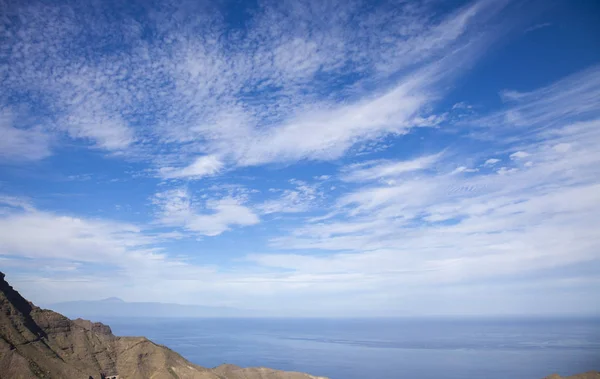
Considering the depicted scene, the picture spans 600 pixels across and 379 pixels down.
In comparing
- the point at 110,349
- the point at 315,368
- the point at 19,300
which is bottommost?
the point at 315,368

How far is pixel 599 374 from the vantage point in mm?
77438

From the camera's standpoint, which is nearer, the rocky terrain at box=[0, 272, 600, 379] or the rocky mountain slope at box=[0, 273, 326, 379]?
the rocky mountain slope at box=[0, 273, 326, 379]

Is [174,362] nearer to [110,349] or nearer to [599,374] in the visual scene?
[110,349]

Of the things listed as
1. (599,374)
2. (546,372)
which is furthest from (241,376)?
(546,372)

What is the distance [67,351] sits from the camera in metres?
75.8

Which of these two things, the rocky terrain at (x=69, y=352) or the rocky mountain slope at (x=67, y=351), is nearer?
the rocky mountain slope at (x=67, y=351)

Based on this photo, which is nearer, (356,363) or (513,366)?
(513,366)

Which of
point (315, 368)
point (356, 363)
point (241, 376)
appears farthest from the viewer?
point (356, 363)

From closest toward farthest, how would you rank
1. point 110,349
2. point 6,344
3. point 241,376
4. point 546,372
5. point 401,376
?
point 6,344
point 110,349
point 241,376
point 546,372
point 401,376

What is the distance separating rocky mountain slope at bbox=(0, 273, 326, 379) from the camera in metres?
65.2

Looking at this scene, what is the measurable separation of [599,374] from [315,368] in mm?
130184

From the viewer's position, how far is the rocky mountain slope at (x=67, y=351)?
6525 cm

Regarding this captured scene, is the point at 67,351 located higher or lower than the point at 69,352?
higher

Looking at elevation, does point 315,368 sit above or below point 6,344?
below
